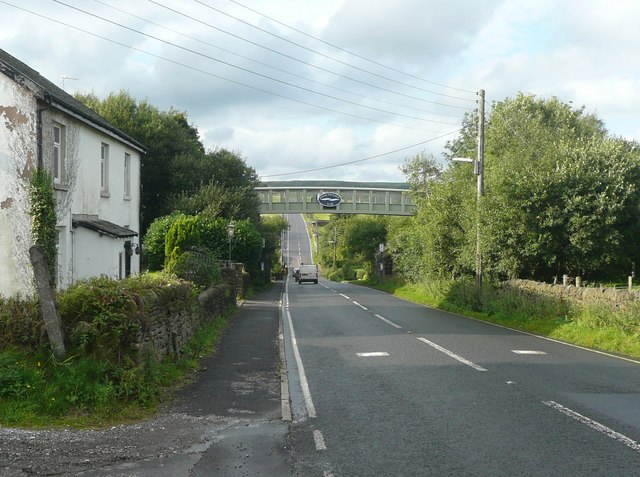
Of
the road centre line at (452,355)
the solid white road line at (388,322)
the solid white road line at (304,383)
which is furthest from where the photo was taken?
the solid white road line at (388,322)

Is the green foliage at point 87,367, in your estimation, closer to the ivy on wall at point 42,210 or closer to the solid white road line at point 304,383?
the solid white road line at point 304,383

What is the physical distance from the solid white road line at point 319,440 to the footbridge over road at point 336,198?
54.8 metres

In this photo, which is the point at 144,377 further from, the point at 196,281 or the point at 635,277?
the point at 635,277

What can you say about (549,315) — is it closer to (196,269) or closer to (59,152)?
(196,269)

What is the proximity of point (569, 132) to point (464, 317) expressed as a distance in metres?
23.2

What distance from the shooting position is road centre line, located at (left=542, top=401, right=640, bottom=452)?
23.4 feet

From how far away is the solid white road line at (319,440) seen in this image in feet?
23.8

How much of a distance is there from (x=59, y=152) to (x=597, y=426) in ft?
49.7

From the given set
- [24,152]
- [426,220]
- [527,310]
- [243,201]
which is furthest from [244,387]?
[243,201]

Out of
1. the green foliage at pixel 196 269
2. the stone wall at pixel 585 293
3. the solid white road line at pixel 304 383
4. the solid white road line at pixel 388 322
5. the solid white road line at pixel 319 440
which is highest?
the green foliage at pixel 196 269

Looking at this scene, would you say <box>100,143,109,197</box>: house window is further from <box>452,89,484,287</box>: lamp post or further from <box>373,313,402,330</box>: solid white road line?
<box>452,89,484,287</box>: lamp post

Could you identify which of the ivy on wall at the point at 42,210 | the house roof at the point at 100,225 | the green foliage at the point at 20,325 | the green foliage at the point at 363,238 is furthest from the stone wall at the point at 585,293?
the green foliage at the point at 363,238

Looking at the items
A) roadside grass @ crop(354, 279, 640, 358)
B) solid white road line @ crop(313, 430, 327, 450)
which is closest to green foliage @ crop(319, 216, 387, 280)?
roadside grass @ crop(354, 279, 640, 358)

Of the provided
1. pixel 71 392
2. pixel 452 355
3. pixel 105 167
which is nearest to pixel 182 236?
pixel 105 167
